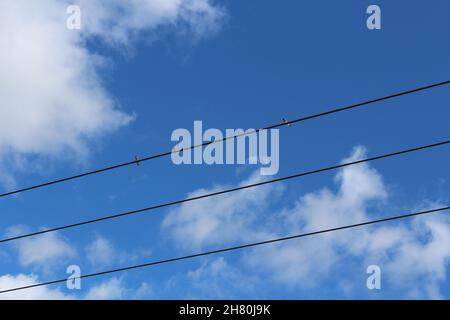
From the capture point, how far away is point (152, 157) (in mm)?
12633
